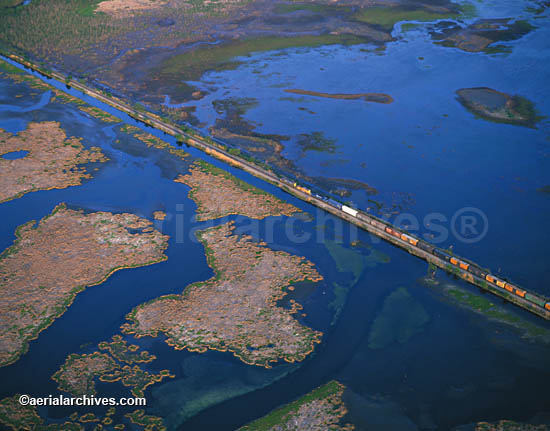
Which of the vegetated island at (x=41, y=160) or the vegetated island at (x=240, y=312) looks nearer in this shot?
the vegetated island at (x=240, y=312)

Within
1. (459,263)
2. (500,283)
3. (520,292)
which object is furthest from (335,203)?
(520,292)

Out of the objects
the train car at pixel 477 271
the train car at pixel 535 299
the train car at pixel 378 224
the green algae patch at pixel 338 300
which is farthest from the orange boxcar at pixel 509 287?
the green algae patch at pixel 338 300

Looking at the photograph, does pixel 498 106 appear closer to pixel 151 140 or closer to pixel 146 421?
pixel 151 140

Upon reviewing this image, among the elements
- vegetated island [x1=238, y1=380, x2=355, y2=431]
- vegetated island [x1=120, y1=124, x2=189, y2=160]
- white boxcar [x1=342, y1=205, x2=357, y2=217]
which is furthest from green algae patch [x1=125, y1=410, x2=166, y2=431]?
vegetated island [x1=120, y1=124, x2=189, y2=160]

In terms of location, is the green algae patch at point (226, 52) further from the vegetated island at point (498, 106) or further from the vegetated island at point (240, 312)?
the vegetated island at point (240, 312)

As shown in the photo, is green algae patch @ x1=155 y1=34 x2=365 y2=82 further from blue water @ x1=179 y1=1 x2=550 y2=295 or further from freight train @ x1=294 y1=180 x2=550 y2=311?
freight train @ x1=294 y1=180 x2=550 y2=311

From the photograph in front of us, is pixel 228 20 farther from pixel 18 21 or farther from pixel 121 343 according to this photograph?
pixel 121 343
